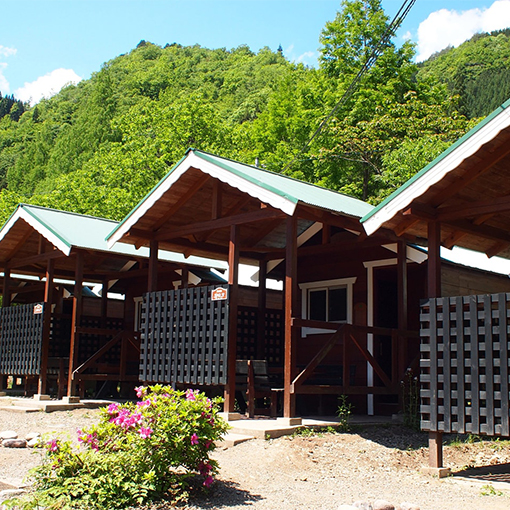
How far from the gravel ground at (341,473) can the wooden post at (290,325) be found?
67cm

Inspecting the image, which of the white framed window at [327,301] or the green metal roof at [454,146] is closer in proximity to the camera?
the green metal roof at [454,146]

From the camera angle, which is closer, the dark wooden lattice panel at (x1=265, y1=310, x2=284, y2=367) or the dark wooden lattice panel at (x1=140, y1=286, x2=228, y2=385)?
the dark wooden lattice panel at (x1=140, y1=286, x2=228, y2=385)

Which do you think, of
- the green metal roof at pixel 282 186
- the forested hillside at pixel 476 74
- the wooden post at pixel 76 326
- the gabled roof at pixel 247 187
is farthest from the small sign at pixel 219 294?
the forested hillside at pixel 476 74

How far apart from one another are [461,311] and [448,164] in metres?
1.75

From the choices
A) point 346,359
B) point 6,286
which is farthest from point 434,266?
point 6,286

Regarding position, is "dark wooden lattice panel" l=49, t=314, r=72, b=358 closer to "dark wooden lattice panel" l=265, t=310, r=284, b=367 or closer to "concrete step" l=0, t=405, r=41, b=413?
"concrete step" l=0, t=405, r=41, b=413

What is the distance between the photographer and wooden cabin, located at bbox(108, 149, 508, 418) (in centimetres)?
1039

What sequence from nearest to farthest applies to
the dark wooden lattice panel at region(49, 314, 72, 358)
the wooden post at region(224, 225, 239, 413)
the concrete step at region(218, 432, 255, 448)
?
1. the concrete step at region(218, 432, 255, 448)
2. the wooden post at region(224, 225, 239, 413)
3. the dark wooden lattice panel at region(49, 314, 72, 358)

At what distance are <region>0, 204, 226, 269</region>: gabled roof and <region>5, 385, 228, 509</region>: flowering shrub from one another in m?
7.66

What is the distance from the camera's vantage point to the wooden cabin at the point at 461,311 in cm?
734

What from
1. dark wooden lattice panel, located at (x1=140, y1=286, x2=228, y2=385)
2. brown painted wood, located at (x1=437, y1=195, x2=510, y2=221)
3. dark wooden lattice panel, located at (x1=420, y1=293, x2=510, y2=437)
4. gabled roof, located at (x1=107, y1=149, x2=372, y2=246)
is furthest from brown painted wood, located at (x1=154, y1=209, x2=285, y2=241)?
dark wooden lattice panel, located at (x1=420, y1=293, x2=510, y2=437)

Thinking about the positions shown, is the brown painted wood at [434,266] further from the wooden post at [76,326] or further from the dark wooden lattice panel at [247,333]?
the wooden post at [76,326]

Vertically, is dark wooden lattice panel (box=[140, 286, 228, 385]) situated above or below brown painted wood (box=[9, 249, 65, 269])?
below

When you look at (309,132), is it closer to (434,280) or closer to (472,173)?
(472,173)
